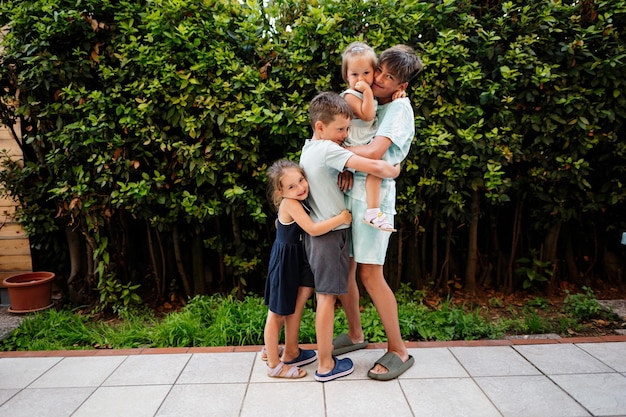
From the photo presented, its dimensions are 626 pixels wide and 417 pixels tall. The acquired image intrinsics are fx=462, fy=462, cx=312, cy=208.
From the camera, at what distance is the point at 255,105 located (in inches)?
141

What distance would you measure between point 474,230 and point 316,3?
96.6 inches

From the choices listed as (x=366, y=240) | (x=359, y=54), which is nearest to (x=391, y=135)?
(x=359, y=54)

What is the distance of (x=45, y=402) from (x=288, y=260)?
159cm

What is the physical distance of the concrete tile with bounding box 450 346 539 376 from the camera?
9.50ft

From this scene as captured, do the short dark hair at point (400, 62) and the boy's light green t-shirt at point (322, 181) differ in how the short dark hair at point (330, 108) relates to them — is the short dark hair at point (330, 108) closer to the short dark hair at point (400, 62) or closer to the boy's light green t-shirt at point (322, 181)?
the boy's light green t-shirt at point (322, 181)

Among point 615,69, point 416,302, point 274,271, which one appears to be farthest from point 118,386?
point 615,69

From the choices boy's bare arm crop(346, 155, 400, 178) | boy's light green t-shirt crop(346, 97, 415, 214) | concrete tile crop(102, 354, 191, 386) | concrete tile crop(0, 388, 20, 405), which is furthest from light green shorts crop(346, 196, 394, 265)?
concrete tile crop(0, 388, 20, 405)

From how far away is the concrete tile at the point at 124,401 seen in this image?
2482 mm

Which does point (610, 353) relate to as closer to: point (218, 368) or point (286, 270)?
point (286, 270)

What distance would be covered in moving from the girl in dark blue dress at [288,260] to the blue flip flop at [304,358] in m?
0.06

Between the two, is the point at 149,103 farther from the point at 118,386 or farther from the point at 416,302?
the point at 416,302

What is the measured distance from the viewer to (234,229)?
412cm

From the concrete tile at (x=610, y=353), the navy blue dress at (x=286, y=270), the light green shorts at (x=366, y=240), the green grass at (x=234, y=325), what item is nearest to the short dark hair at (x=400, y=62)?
the light green shorts at (x=366, y=240)

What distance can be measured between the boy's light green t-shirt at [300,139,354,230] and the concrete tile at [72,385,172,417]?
137 cm
